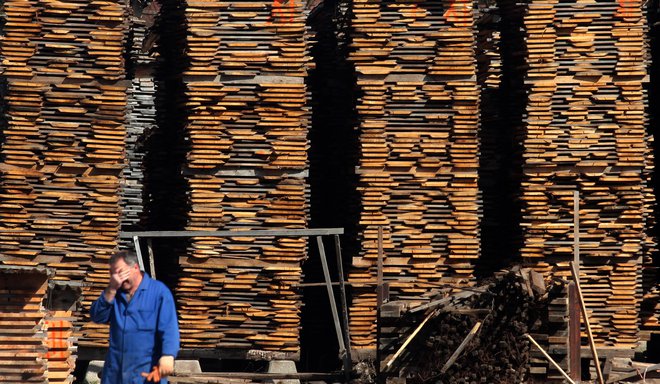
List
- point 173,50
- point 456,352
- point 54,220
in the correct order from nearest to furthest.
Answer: point 456,352, point 54,220, point 173,50

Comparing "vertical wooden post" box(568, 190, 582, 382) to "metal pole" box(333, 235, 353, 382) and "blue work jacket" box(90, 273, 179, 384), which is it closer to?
"metal pole" box(333, 235, 353, 382)

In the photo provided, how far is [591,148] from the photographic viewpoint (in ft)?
55.5

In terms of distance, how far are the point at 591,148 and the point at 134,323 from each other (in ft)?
32.4

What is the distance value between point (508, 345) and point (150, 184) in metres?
7.16

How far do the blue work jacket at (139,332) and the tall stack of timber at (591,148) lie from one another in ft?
29.7

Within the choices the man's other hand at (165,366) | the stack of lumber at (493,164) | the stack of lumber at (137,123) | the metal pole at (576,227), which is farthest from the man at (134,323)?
the stack of lumber at (493,164)

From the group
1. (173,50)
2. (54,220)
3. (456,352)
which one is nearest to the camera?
(456,352)

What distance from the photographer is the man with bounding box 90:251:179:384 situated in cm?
857

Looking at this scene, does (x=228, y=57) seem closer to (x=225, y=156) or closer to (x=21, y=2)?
(x=225, y=156)

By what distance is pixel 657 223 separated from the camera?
18672mm

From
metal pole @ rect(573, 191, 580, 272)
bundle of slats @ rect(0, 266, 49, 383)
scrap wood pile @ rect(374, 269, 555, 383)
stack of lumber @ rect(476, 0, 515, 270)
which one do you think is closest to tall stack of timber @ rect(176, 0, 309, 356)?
scrap wood pile @ rect(374, 269, 555, 383)

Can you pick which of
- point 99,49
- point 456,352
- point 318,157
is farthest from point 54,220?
point 456,352

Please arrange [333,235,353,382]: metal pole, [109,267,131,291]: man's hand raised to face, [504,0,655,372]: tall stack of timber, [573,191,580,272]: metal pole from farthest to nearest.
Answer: [504,0,655,372]: tall stack of timber < [333,235,353,382]: metal pole < [573,191,580,272]: metal pole < [109,267,131,291]: man's hand raised to face

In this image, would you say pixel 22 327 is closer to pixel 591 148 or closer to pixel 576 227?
pixel 576 227
